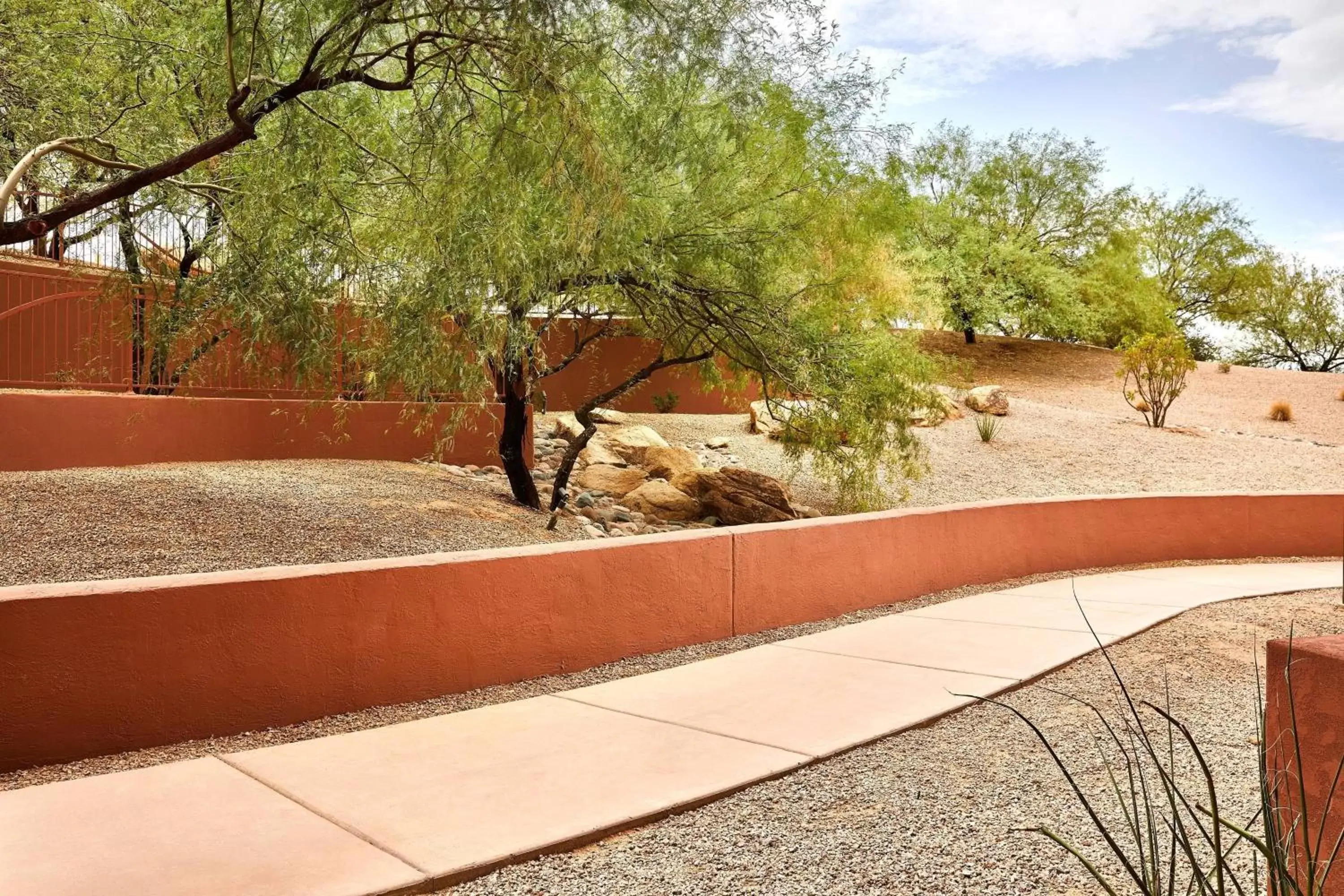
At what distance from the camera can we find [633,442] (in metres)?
16.8

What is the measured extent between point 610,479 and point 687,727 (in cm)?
992

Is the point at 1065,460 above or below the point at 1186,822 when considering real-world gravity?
above

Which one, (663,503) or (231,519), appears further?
(663,503)

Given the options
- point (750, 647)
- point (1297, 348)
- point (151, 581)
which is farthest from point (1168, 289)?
point (151, 581)

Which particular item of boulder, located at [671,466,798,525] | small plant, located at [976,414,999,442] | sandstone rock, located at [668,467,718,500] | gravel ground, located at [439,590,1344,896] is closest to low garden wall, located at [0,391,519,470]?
Result: sandstone rock, located at [668,467,718,500]

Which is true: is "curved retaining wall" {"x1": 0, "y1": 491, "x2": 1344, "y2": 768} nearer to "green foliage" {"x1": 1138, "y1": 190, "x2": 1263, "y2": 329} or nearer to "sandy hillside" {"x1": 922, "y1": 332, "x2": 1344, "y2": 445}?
"sandy hillside" {"x1": 922, "y1": 332, "x2": 1344, "y2": 445}

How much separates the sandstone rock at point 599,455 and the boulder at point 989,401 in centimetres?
906

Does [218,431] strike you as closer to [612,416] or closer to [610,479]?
[610,479]

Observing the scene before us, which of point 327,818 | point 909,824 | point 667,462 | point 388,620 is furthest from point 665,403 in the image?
point 327,818

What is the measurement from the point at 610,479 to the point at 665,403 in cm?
582

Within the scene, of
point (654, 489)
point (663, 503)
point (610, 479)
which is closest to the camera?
point (663, 503)

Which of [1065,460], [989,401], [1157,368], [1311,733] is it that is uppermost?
[1157,368]

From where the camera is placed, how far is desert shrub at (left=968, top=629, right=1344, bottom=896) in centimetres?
193

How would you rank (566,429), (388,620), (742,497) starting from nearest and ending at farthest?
(388,620) → (742,497) → (566,429)
